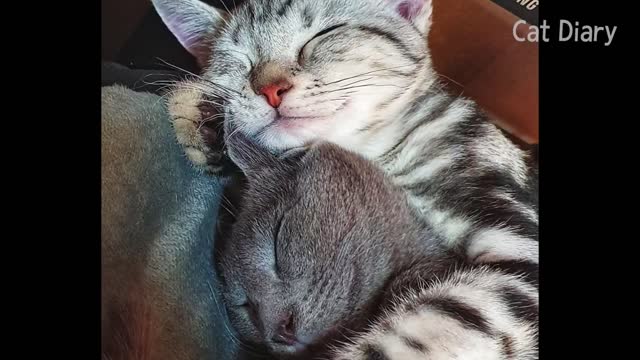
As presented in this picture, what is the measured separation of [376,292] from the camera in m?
0.66

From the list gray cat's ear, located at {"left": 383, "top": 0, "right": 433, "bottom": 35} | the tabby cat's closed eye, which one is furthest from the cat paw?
gray cat's ear, located at {"left": 383, "top": 0, "right": 433, "bottom": 35}

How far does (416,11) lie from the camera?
0.76 metres

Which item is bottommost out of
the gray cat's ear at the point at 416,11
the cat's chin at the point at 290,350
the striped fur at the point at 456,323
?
the cat's chin at the point at 290,350

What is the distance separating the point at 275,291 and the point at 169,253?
0.12 metres

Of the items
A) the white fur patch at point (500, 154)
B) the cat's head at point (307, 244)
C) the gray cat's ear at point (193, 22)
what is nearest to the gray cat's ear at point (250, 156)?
the cat's head at point (307, 244)

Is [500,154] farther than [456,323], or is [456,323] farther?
[500,154]

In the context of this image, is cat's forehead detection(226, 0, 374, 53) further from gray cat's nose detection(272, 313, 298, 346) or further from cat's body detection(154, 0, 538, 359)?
gray cat's nose detection(272, 313, 298, 346)

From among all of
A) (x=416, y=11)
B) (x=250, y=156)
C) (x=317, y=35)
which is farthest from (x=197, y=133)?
(x=416, y=11)

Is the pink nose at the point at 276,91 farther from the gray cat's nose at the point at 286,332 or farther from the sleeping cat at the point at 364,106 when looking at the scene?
the gray cat's nose at the point at 286,332

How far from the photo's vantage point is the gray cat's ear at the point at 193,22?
743 millimetres

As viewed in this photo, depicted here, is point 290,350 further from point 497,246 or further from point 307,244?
point 497,246

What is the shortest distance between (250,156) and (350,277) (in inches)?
6.8

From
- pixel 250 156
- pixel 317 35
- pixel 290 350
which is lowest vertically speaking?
pixel 290 350
